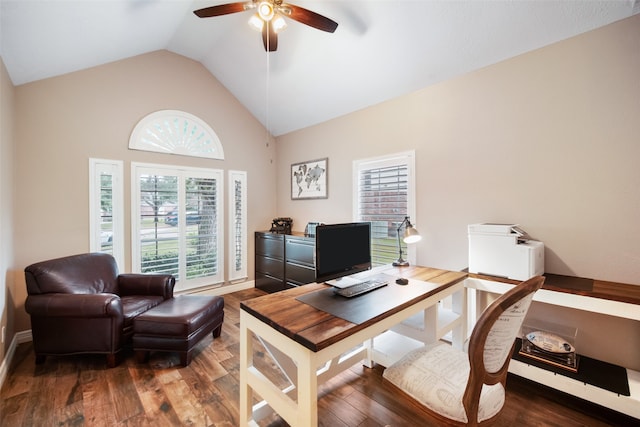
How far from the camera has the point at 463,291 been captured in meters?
2.11

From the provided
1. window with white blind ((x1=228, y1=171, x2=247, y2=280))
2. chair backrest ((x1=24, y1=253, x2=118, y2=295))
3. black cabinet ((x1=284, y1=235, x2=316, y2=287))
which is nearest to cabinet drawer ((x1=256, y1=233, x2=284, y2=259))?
black cabinet ((x1=284, y1=235, x2=316, y2=287))

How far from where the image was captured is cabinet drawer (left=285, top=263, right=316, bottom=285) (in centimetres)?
350

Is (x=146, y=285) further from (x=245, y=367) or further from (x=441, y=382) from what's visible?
(x=441, y=382)

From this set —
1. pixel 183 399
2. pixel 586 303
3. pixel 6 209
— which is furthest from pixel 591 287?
pixel 6 209

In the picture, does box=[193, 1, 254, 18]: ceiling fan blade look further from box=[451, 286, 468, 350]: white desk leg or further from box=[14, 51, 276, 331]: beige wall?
box=[451, 286, 468, 350]: white desk leg

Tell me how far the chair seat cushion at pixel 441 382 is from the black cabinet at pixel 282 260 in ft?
6.60

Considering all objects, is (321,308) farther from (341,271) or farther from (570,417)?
(570,417)

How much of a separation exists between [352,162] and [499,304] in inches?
106

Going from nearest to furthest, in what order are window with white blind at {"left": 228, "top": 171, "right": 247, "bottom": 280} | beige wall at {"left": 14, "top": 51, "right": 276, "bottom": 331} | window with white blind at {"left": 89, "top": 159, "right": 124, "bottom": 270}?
beige wall at {"left": 14, "top": 51, "right": 276, "bottom": 331}
window with white blind at {"left": 89, "top": 159, "right": 124, "bottom": 270}
window with white blind at {"left": 228, "top": 171, "right": 247, "bottom": 280}

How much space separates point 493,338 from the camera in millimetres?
1038

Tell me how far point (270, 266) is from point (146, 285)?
67.3 inches

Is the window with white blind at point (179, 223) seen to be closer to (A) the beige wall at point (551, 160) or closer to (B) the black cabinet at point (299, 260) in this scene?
(B) the black cabinet at point (299, 260)

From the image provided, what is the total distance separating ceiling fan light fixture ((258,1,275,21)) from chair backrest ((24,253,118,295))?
2.77 meters

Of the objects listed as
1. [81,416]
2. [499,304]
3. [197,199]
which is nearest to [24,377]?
[81,416]
